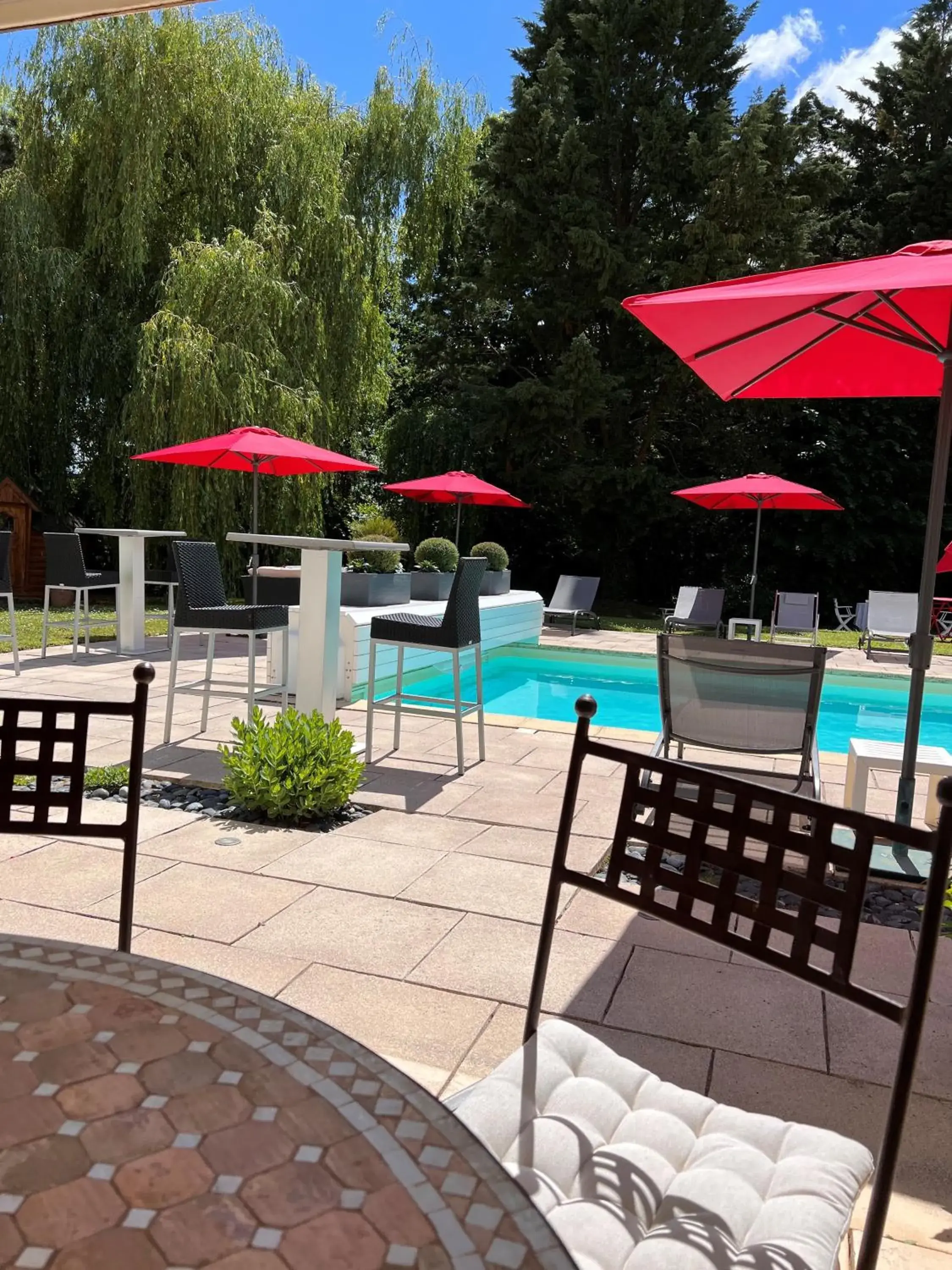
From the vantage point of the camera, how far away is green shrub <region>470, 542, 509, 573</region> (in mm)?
11461

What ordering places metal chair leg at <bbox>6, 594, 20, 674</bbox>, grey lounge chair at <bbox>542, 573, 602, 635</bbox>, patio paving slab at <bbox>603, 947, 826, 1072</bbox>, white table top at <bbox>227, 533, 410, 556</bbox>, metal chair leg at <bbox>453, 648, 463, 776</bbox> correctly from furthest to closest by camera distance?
grey lounge chair at <bbox>542, 573, 602, 635</bbox>
metal chair leg at <bbox>6, 594, 20, 674</bbox>
metal chair leg at <bbox>453, 648, 463, 776</bbox>
white table top at <bbox>227, 533, 410, 556</bbox>
patio paving slab at <bbox>603, 947, 826, 1072</bbox>

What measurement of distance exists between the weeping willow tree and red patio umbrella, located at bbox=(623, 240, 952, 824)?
8.06 metres

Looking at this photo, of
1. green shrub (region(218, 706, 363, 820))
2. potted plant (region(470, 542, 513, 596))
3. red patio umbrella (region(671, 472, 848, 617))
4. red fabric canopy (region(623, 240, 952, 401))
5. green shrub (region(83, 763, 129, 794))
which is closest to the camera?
red fabric canopy (region(623, 240, 952, 401))

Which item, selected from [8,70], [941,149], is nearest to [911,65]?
[941,149]

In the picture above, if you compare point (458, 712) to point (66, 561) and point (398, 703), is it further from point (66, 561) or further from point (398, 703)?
point (66, 561)

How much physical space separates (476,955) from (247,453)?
19.1ft

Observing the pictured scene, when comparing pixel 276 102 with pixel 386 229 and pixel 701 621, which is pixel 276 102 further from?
pixel 701 621

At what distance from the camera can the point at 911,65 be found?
657 inches

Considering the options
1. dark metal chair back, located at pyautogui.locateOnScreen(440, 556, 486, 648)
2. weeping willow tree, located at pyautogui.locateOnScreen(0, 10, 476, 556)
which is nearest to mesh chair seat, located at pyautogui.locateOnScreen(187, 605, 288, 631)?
dark metal chair back, located at pyautogui.locateOnScreen(440, 556, 486, 648)

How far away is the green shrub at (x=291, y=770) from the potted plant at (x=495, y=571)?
6.94 meters

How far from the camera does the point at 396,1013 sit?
2191 mm

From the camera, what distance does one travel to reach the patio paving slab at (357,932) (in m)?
Answer: 2.47

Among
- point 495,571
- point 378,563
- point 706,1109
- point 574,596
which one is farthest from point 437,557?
point 706,1109

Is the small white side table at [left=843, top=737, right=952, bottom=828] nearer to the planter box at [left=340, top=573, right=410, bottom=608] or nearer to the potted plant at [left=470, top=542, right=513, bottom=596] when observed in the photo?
the planter box at [left=340, top=573, right=410, bottom=608]
